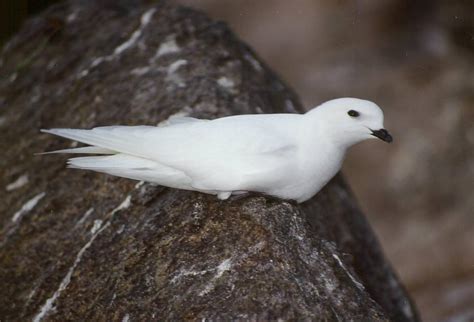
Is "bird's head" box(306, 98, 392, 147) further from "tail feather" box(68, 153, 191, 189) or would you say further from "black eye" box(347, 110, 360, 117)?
"tail feather" box(68, 153, 191, 189)

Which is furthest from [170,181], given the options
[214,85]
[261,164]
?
[214,85]

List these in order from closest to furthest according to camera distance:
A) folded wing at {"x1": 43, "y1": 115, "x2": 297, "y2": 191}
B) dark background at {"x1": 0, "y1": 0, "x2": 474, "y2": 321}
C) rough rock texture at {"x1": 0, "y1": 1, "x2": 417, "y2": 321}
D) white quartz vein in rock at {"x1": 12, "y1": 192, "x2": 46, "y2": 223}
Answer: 1. rough rock texture at {"x1": 0, "y1": 1, "x2": 417, "y2": 321}
2. folded wing at {"x1": 43, "y1": 115, "x2": 297, "y2": 191}
3. white quartz vein in rock at {"x1": 12, "y1": 192, "x2": 46, "y2": 223}
4. dark background at {"x1": 0, "y1": 0, "x2": 474, "y2": 321}

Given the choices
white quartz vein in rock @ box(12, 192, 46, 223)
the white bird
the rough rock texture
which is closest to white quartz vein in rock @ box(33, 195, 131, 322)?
the rough rock texture

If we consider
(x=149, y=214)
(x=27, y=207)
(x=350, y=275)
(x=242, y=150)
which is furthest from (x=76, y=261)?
(x=350, y=275)

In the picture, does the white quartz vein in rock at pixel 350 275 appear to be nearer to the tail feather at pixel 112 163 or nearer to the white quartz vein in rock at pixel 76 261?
the tail feather at pixel 112 163

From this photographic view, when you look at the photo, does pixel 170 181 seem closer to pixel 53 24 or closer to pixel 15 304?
pixel 15 304

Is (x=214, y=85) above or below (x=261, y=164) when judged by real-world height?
below

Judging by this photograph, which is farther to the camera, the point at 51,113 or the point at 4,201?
the point at 51,113

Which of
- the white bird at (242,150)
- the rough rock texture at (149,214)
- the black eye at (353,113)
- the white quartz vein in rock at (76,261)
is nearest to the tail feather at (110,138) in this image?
the white bird at (242,150)
